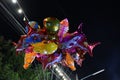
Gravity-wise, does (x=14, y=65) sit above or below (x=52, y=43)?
above

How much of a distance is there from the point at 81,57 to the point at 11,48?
235 inches

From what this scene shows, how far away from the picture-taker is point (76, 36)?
562 centimetres

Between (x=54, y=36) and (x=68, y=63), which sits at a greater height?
(x=54, y=36)

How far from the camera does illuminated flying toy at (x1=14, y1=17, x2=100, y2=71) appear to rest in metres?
5.47

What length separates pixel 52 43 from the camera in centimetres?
552

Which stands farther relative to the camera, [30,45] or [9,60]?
[9,60]

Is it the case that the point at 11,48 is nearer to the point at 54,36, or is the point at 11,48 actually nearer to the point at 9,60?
the point at 9,60

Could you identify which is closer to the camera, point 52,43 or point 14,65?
point 52,43

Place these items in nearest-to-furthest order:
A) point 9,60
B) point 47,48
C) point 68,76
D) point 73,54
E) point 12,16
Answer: point 47,48 < point 73,54 < point 12,16 < point 9,60 < point 68,76

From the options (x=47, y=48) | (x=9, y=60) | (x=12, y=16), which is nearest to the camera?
(x=47, y=48)

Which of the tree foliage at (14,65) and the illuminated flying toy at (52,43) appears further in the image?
the tree foliage at (14,65)

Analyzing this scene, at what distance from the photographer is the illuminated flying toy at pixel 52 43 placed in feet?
18.0

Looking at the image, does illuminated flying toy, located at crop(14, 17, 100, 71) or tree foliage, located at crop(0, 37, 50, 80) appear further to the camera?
tree foliage, located at crop(0, 37, 50, 80)

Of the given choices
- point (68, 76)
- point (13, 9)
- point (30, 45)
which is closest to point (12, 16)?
point (13, 9)
